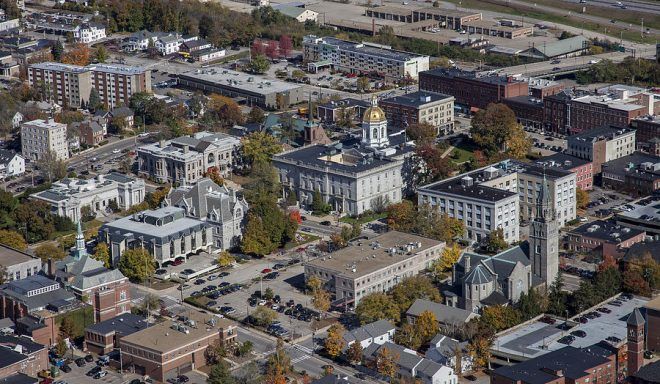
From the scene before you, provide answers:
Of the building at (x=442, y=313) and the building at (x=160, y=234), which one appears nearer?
the building at (x=442, y=313)

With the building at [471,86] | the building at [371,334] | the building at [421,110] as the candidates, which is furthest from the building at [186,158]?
the building at [371,334]

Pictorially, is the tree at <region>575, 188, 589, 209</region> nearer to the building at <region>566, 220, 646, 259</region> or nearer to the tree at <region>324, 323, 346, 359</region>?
the building at <region>566, 220, 646, 259</region>

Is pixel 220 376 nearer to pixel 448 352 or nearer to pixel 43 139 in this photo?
pixel 448 352

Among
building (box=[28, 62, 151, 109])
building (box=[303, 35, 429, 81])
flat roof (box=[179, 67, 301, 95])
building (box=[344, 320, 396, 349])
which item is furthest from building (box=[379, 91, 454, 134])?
building (box=[344, 320, 396, 349])

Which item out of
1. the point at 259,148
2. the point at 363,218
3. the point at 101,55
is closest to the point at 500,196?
the point at 363,218

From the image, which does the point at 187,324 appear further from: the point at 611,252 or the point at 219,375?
the point at 611,252

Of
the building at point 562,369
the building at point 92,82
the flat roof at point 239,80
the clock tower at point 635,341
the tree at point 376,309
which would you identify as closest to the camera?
the building at point 562,369

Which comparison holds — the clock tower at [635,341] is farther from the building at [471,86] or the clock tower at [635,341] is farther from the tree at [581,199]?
the building at [471,86]
